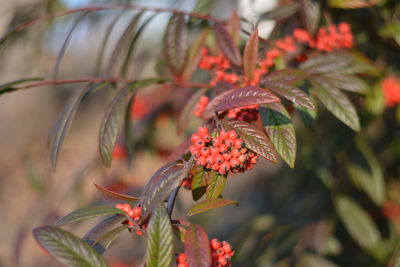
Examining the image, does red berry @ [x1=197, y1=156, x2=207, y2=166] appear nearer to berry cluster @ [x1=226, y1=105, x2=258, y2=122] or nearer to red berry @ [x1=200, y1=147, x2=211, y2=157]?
red berry @ [x1=200, y1=147, x2=211, y2=157]

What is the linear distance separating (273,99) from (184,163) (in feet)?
0.64

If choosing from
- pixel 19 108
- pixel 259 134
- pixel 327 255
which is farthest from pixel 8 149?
pixel 259 134

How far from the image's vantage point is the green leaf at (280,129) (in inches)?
33.9

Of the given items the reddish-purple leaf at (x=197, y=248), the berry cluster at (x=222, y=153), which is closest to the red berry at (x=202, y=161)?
the berry cluster at (x=222, y=153)

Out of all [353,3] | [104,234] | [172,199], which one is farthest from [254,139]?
[353,3]

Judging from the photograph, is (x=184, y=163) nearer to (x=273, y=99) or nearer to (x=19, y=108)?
(x=273, y=99)

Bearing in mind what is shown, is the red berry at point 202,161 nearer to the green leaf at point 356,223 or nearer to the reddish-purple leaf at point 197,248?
the reddish-purple leaf at point 197,248

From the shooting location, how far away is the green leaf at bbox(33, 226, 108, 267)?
706 mm

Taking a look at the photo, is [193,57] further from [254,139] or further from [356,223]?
[356,223]

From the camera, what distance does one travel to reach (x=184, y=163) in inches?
33.3

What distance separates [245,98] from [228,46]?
0.33 m

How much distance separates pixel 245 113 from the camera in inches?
37.0

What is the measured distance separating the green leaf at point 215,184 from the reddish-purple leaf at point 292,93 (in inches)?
7.2

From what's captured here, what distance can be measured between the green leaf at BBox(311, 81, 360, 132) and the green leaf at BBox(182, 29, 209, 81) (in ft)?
0.98
